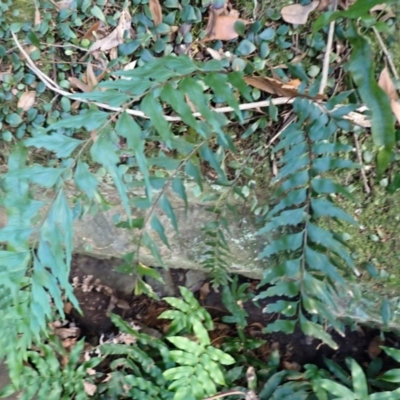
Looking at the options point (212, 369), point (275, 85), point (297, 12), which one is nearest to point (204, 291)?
point (212, 369)

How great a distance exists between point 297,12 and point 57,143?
91 cm

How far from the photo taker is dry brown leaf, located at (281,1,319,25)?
4.98ft

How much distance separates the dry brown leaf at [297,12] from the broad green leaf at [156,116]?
0.70 meters

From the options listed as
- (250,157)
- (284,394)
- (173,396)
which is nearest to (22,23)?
(250,157)

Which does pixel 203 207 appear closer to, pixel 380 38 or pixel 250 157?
pixel 250 157

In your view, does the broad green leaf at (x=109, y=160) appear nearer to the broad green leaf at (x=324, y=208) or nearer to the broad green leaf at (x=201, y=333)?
the broad green leaf at (x=324, y=208)

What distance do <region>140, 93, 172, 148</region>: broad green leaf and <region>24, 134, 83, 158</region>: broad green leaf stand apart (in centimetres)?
24

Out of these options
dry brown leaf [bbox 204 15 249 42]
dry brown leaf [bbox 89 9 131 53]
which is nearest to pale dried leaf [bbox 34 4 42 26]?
dry brown leaf [bbox 89 9 131 53]

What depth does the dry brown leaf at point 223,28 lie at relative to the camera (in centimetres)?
153

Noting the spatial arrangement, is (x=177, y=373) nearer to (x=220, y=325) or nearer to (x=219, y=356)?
(x=219, y=356)

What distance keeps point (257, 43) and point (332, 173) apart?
55 cm

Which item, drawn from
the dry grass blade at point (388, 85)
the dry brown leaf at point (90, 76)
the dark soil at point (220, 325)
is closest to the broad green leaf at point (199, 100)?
the dry brown leaf at point (90, 76)

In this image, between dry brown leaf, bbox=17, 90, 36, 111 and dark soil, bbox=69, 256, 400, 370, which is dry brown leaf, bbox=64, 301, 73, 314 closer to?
dark soil, bbox=69, 256, 400, 370

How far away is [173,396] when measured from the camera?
197cm
